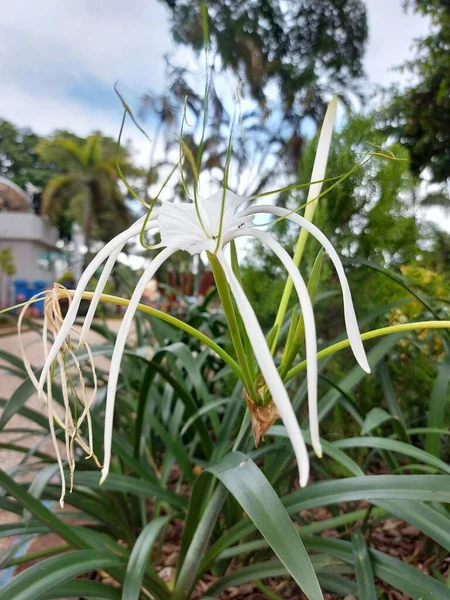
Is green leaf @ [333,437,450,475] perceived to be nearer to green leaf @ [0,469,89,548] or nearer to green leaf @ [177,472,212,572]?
green leaf @ [177,472,212,572]

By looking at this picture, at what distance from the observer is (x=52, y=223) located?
12.7 meters

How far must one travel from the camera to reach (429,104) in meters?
3.77

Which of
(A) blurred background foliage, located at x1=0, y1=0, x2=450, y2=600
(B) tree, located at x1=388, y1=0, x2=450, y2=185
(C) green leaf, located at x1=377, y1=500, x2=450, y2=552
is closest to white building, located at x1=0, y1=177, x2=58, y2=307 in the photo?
(B) tree, located at x1=388, y1=0, x2=450, y2=185

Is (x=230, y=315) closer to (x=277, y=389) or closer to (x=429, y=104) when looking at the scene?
(x=277, y=389)

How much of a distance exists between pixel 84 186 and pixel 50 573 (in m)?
12.6

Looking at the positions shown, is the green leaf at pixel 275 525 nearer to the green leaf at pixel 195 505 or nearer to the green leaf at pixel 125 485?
the green leaf at pixel 195 505

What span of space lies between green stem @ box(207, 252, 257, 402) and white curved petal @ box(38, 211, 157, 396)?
5cm

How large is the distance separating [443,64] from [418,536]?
382 cm

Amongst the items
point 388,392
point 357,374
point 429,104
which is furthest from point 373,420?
point 429,104

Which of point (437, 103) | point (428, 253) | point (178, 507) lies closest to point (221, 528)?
point (178, 507)

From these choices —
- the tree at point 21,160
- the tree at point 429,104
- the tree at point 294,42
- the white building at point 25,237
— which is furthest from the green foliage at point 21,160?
the tree at point 429,104

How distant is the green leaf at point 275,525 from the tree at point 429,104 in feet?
11.9

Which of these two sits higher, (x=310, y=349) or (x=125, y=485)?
(x=310, y=349)

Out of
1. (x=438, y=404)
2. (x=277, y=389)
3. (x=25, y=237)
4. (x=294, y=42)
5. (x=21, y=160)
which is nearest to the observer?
(x=277, y=389)
